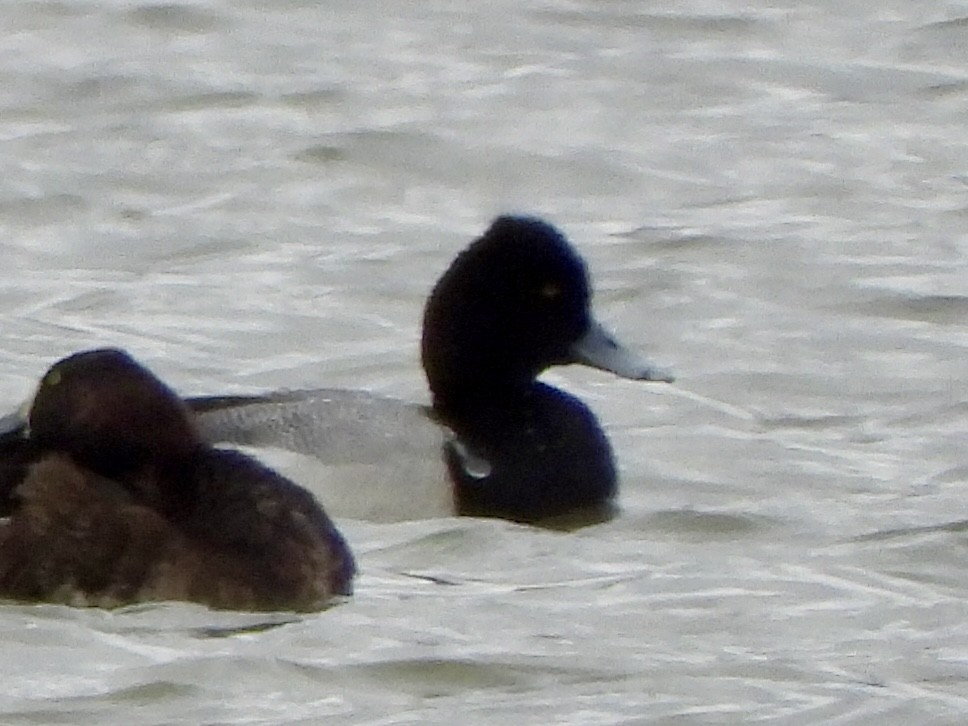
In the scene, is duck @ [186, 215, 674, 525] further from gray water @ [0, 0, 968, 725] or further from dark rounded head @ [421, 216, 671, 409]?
gray water @ [0, 0, 968, 725]

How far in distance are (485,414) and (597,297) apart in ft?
7.81

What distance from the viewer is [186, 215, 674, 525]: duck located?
9172 millimetres

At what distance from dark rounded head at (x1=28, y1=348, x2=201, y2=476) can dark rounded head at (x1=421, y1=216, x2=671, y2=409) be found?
5.98 ft

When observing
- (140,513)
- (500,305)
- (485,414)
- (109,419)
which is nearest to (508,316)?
(500,305)

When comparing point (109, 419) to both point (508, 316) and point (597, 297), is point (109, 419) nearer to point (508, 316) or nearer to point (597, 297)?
point (508, 316)

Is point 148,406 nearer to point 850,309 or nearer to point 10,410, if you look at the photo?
point 10,410

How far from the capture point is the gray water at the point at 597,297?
24.3 feet

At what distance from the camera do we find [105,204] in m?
12.8

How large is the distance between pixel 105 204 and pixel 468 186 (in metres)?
1.47

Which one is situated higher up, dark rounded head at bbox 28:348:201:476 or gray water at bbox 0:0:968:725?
dark rounded head at bbox 28:348:201:476

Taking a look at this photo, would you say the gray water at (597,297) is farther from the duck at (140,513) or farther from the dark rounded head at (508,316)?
the dark rounded head at (508,316)

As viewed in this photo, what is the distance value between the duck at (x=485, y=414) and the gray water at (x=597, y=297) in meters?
0.16

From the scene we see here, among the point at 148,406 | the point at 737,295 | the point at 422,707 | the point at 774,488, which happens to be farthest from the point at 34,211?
the point at 422,707

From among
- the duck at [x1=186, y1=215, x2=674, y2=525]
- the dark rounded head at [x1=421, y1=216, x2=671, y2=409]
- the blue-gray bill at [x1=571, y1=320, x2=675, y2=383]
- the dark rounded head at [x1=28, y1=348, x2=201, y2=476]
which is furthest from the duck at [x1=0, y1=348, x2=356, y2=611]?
the blue-gray bill at [x1=571, y1=320, x2=675, y2=383]
